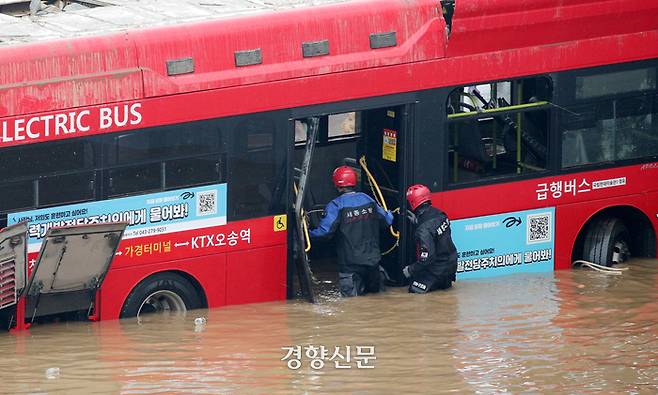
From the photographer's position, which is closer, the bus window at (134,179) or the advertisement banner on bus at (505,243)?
the bus window at (134,179)

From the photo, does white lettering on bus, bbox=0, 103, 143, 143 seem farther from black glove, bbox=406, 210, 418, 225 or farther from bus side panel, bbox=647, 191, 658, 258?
bus side panel, bbox=647, 191, 658, 258

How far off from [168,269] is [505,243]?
340 cm

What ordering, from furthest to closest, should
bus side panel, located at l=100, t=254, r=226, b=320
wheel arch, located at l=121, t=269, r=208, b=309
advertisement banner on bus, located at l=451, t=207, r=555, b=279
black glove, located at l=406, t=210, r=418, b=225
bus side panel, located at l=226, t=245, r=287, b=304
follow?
advertisement banner on bus, located at l=451, t=207, r=555, b=279, black glove, located at l=406, t=210, r=418, b=225, bus side panel, located at l=226, t=245, r=287, b=304, wheel arch, located at l=121, t=269, r=208, b=309, bus side panel, located at l=100, t=254, r=226, b=320

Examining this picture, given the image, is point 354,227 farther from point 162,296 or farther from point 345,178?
point 162,296

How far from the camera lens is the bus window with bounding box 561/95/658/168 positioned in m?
16.5

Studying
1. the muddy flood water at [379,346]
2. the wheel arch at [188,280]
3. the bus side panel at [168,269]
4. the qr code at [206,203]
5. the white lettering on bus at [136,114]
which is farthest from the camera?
the qr code at [206,203]

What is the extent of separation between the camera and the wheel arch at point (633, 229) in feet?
55.3

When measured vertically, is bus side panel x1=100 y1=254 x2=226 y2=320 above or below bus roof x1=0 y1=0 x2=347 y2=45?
below

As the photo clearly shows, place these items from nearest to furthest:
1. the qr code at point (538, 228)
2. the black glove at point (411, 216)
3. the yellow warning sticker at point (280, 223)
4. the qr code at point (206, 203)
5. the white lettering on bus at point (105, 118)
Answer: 1. the white lettering on bus at point (105, 118)
2. the qr code at point (206, 203)
3. the yellow warning sticker at point (280, 223)
4. the black glove at point (411, 216)
5. the qr code at point (538, 228)

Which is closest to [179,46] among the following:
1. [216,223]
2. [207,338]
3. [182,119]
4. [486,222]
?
[182,119]

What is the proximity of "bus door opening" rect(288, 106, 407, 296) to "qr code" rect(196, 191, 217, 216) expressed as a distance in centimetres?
78

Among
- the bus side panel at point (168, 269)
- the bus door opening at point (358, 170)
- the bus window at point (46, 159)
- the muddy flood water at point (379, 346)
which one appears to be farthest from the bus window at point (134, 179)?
the bus door opening at point (358, 170)

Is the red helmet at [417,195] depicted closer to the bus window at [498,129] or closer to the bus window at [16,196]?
the bus window at [498,129]

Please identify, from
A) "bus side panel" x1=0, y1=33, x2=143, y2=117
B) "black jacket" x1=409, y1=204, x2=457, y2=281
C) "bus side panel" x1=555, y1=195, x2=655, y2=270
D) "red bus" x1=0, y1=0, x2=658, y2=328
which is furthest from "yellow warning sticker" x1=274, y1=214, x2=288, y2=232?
"bus side panel" x1=555, y1=195, x2=655, y2=270
